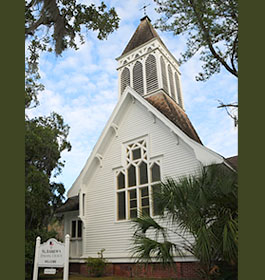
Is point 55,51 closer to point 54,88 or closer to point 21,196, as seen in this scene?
point 54,88

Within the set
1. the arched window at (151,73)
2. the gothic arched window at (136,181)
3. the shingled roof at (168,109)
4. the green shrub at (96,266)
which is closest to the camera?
the green shrub at (96,266)

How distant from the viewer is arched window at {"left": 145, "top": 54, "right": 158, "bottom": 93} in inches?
647

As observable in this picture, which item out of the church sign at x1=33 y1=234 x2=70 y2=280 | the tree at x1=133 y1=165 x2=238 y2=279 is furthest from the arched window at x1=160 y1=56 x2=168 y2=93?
the church sign at x1=33 y1=234 x2=70 y2=280

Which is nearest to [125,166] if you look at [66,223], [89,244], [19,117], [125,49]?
[89,244]

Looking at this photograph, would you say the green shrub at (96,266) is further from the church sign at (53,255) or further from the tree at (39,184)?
the church sign at (53,255)

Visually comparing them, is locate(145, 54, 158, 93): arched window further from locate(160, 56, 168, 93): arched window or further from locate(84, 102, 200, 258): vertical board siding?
locate(84, 102, 200, 258): vertical board siding

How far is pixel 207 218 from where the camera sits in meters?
6.89

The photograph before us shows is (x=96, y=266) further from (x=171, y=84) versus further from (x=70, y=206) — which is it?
(x=171, y=84)

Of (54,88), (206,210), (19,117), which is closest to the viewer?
(19,117)

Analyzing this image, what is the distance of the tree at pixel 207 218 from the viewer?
601 centimetres

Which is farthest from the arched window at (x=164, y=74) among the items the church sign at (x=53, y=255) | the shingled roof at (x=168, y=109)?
the church sign at (x=53, y=255)

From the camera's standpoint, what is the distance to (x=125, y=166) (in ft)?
44.3

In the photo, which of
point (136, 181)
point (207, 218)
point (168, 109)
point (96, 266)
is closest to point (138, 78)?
point (168, 109)

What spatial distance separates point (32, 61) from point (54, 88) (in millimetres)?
3450
